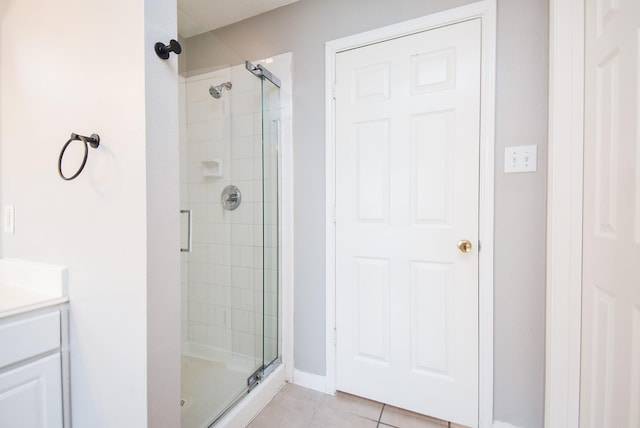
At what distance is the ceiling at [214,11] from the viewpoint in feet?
5.82

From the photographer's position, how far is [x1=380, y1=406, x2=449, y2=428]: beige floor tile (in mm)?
1450

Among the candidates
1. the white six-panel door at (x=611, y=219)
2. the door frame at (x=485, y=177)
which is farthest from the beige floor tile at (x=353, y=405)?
the white six-panel door at (x=611, y=219)

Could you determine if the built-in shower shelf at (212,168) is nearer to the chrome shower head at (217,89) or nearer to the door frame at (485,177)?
the chrome shower head at (217,89)

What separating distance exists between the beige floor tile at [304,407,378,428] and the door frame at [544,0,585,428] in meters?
0.83

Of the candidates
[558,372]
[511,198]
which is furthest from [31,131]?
[558,372]

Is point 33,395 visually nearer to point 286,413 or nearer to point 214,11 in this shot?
point 286,413

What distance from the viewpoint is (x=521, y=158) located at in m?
1.30

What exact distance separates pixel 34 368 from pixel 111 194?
0.69 m

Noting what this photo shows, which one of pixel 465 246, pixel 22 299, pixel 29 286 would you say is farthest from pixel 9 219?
pixel 465 246

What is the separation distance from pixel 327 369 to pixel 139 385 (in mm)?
1124

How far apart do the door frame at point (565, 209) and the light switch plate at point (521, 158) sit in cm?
9

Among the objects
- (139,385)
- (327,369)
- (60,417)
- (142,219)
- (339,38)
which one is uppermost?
(339,38)

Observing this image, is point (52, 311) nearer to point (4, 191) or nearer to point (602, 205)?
point (4, 191)

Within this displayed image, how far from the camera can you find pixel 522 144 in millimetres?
1301
